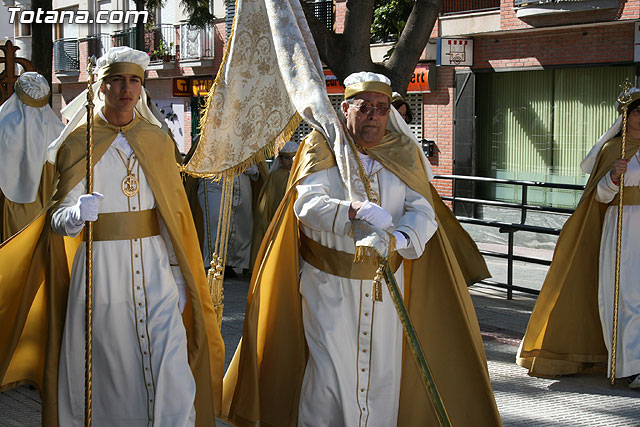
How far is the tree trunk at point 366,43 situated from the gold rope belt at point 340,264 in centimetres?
504

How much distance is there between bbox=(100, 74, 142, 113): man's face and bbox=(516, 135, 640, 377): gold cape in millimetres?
3454

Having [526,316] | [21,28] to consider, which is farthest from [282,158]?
[21,28]

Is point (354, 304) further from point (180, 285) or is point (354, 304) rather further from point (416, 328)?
point (180, 285)

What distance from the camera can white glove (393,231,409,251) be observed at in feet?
13.9

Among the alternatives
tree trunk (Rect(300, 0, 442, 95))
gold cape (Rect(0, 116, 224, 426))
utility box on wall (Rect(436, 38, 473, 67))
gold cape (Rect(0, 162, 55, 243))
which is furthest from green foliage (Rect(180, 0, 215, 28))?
gold cape (Rect(0, 116, 224, 426))

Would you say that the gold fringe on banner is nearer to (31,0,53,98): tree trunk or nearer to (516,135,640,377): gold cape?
(516,135,640,377): gold cape

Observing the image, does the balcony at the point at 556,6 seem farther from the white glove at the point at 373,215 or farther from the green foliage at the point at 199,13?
the white glove at the point at 373,215

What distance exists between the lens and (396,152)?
15.4 feet

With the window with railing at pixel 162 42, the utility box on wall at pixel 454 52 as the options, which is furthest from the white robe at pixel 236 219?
the window with railing at pixel 162 42

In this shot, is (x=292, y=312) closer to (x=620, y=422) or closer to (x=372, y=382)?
(x=372, y=382)

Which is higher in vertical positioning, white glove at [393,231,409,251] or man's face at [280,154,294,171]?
man's face at [280,154,294,171]

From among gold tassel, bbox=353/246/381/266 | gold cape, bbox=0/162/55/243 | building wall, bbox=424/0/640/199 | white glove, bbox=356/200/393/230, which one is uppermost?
building wall, bbox=424/0/640/199

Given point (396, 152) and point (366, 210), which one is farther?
point (396, 152)

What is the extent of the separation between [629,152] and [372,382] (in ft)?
9.38
